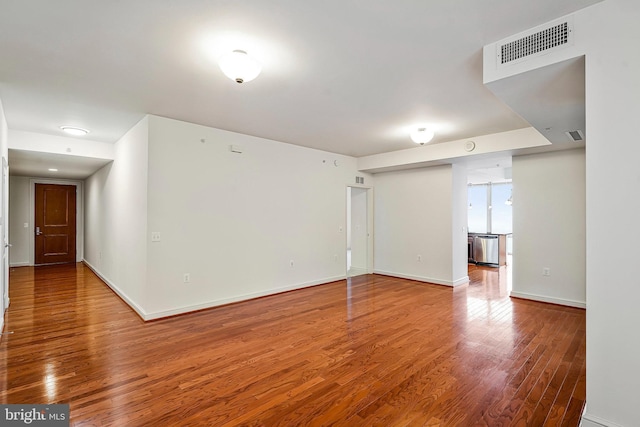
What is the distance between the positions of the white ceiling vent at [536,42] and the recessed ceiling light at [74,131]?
5.60 metres

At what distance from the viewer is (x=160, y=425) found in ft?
6.67

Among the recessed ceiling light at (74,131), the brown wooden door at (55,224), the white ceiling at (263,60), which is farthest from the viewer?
the brown wooden door at (55,224)

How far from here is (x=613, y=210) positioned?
186 centimetres

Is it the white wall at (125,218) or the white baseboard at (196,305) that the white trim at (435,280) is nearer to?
the white baseboard at (196,305)

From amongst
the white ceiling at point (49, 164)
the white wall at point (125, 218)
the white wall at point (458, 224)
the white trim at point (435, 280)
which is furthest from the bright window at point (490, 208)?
the white ceiling at point (49, 164)

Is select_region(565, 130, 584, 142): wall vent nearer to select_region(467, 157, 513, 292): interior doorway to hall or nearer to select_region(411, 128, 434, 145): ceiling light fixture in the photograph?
select_region(411, 128, 434, 145): ceiling light fixture

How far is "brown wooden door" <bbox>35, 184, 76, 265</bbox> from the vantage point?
8406mm

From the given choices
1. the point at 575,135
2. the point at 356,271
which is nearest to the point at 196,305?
the point at 356,271

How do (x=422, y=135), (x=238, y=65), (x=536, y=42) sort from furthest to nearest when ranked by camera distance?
(x=422, y=135), (x=238, y=65), (x=536, y=42)

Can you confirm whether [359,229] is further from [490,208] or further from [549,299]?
[490,208]

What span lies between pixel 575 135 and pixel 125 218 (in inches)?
258

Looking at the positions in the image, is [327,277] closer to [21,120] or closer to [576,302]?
[576,302]

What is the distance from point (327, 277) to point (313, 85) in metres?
4.18

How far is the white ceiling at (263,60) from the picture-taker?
2.03 m
